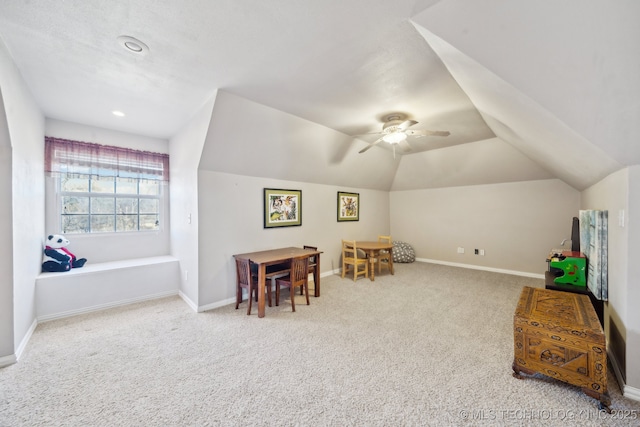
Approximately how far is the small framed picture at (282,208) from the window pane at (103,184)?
234cm

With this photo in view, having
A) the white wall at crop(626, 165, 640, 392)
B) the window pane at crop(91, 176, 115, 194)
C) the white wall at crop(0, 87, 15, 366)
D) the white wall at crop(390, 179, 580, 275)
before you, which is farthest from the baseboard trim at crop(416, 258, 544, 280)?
the white wall at crop(0, 87, 15, 366)

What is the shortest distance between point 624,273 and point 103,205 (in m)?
5.83

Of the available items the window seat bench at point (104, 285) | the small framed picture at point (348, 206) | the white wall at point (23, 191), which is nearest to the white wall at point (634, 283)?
the small framed picture at point (348, 206)

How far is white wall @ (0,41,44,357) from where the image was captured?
6.98ft

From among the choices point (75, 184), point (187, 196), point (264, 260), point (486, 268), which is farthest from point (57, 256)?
point (486, 268)

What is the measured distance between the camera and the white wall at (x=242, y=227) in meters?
3.38

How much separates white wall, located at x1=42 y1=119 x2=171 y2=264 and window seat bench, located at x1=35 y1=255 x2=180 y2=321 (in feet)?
0.52

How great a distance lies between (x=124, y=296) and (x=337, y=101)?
3825 millimetres

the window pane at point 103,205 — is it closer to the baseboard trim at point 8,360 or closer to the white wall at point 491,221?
the baseboard trim at point 8,360

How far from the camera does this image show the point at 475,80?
77.6 inches

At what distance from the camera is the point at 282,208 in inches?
168

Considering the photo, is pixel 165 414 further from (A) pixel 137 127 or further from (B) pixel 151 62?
(A) pixel 137 127

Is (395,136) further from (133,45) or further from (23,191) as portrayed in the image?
(23,191)

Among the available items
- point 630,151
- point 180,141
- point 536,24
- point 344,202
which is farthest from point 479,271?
point 180,141
